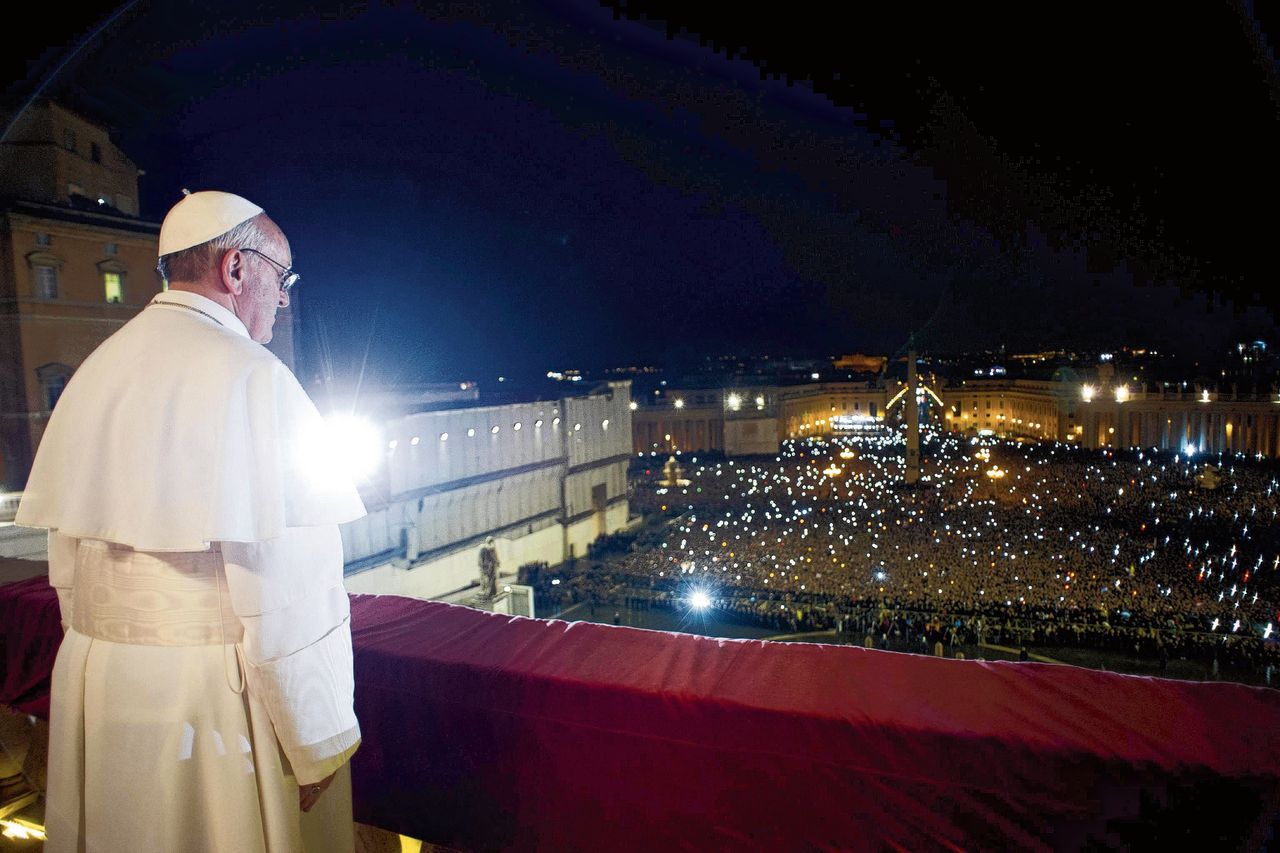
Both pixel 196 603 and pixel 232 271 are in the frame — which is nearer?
pixel 196 603

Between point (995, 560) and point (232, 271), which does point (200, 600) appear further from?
point (995, 560)

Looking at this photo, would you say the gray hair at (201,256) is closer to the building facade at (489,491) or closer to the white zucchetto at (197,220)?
the white zucchetto at (197,220)

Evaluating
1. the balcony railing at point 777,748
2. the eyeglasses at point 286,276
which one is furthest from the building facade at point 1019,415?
the eyeglasses at point 286,276

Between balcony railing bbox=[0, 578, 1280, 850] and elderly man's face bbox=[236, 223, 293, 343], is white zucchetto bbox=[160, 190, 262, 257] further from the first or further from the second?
balcony railing bbox=[0, 578, 1280, 850]

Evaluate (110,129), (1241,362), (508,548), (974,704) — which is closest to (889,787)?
(974,704)

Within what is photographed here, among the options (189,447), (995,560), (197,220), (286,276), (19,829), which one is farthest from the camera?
(995,560)

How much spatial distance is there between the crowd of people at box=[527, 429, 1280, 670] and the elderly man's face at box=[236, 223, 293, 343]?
1603 cm

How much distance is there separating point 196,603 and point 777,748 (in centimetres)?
137

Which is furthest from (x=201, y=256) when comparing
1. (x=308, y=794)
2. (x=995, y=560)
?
(x=995, y=560)

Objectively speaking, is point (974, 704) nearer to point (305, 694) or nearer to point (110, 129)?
point (305, 694)

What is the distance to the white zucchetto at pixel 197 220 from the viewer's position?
1659mm

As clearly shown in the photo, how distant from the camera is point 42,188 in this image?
1789 cm

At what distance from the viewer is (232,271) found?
1.74m

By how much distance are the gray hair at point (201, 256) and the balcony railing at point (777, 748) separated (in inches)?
47.0
